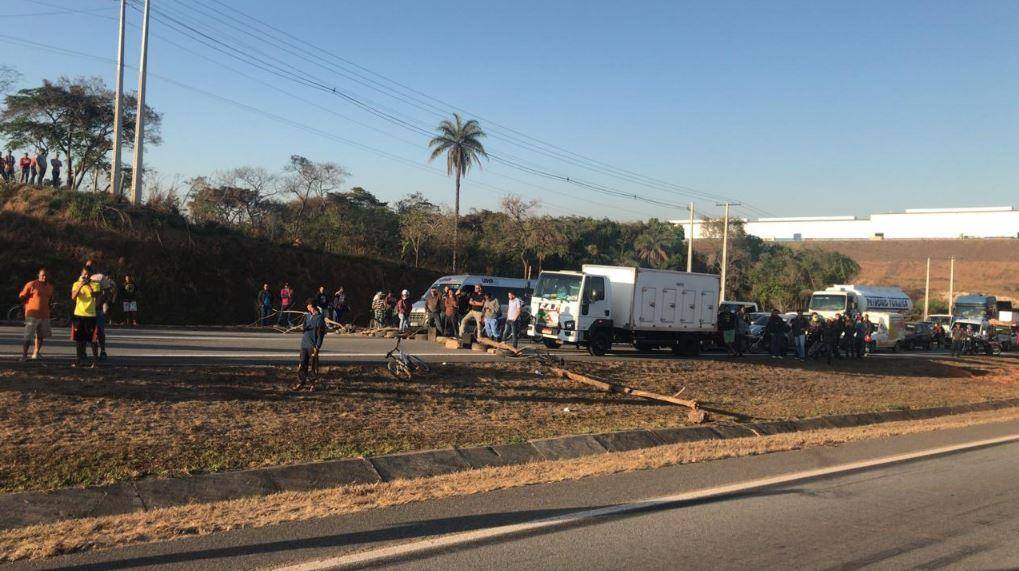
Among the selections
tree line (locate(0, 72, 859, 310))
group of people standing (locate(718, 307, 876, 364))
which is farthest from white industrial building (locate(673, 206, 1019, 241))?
group of people standing (locate(718, 307, 876, 364))

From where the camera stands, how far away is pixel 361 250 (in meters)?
45.0

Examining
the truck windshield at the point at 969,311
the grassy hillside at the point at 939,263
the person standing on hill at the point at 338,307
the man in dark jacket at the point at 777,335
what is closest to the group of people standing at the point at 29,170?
the person standing on hill at the point at 338,307

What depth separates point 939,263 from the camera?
111 m

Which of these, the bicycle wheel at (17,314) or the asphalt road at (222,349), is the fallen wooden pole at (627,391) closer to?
the asphalt road at (222,349)

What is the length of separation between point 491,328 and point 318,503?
52.9 feet

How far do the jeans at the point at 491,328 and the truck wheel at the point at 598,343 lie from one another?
2.86 m

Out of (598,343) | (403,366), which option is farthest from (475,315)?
(403,366)

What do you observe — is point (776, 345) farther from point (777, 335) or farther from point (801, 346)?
point (801, 346)

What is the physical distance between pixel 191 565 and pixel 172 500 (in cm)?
298

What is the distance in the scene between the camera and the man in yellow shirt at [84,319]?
13.2m

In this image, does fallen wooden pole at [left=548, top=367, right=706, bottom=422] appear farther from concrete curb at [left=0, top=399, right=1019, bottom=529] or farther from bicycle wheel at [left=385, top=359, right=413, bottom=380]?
bicycle wheel at [left=385, top=359, right=413, bottom=380]

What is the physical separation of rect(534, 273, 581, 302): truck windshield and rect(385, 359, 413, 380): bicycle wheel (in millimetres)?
9049

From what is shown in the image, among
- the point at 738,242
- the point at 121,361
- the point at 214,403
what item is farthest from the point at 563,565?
the point at 738,242

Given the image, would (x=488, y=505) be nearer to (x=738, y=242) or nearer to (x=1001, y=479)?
(x=1001, y=479)
